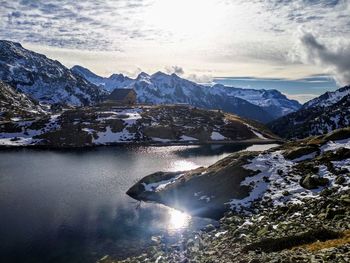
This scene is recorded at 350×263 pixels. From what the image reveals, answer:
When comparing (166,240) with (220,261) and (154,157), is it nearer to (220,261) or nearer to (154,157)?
(220,261)

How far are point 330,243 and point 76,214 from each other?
4996 cm

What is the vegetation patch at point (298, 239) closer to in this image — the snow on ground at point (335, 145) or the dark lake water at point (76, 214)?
the dark lake water at point (76, 214)

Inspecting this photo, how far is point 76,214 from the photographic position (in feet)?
236

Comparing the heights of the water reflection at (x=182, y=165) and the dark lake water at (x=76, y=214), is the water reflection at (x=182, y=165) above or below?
A: below

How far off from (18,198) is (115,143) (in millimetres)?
115691

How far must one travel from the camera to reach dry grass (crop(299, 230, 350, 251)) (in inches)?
1315

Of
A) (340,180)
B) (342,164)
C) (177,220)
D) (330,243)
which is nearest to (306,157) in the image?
(342,164)

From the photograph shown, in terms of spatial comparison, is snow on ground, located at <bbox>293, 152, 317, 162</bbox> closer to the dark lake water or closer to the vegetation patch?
the dark lake water

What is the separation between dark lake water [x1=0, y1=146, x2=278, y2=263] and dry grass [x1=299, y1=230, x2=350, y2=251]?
2713 cm

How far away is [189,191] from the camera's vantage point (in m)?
85.0

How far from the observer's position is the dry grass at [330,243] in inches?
1315

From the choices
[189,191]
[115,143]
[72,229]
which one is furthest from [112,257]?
[115,143]

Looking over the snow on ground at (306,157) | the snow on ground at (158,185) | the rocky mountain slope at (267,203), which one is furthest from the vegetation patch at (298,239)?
the snow on ground at (158,185)

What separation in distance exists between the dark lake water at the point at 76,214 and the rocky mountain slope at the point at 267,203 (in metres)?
4.48
